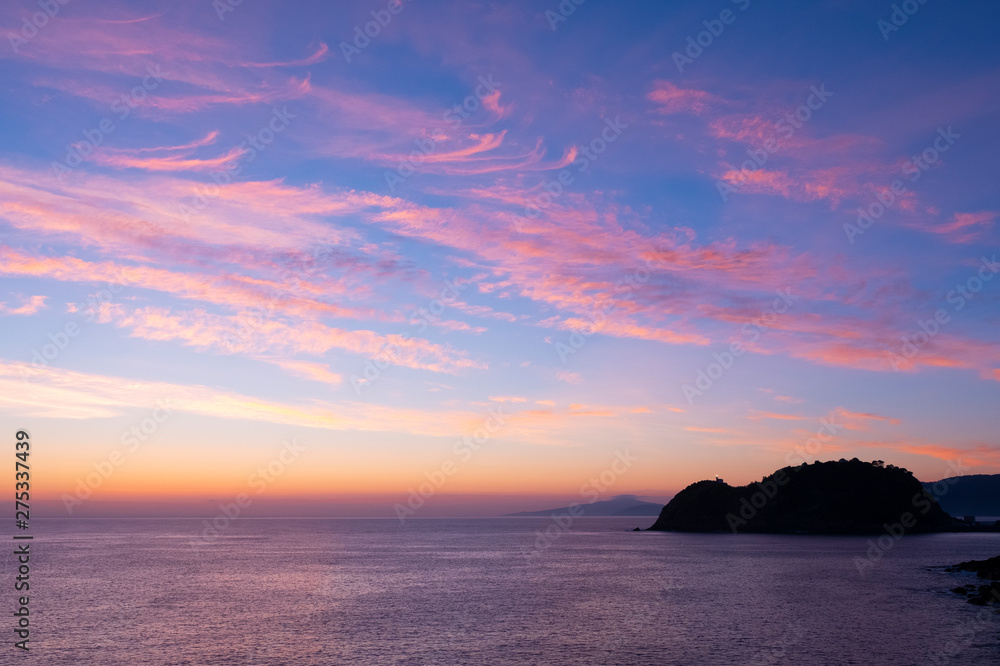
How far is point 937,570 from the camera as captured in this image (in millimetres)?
107750

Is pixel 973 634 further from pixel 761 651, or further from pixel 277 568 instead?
pixel 277 568

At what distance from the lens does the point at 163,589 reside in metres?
87.8

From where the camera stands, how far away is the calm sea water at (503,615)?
167ft

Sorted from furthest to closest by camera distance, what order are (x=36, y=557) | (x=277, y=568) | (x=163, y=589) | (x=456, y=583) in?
1. (x=36, y=557)
2. (x=277, y=568)
3. (x=456, y=583)
4. (x=163, y=589)

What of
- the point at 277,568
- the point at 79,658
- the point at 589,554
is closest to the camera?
the point at 79,658

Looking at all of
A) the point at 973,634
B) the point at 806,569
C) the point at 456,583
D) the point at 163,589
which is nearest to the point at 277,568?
the point at 163,589

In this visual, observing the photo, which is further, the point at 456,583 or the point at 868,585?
the point at 456,583

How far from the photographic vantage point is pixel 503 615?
67250 mm

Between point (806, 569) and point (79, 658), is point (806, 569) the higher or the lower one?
the lower one

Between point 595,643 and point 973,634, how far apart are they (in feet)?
102

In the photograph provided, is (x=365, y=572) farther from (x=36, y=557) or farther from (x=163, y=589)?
(x=36, y=557)

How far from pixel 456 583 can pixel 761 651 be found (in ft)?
173

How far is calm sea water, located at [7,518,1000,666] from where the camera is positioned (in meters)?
50.8

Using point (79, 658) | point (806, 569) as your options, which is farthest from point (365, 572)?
point (806, 569)
